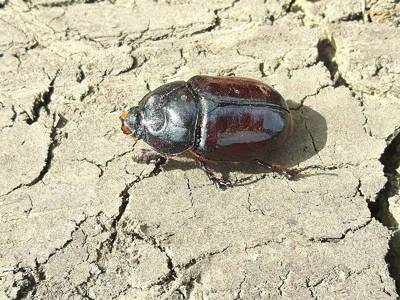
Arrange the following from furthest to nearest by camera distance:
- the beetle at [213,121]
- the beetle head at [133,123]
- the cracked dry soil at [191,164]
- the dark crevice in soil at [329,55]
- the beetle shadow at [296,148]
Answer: the dark crevice in soil at [329,55]
the beetle shadow at [296,148]
the beetle head at [133,123]
the beetle at [213,121]
the cracked dry soil at [191,164]

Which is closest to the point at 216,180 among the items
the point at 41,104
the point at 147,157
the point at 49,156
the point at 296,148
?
the point at 147,157

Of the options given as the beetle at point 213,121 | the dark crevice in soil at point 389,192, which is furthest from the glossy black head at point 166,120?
the dark crevice in soil at point 389,192

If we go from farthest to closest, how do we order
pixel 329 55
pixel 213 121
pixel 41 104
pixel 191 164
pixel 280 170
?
pixel 329 55
pixel 41 104
pixel 191 164
pixel 280 170
pixel 213 121

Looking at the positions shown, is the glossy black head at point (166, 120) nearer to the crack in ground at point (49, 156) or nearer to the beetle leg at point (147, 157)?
the beetle leg at point (147, 157)

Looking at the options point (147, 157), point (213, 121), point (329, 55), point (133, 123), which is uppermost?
point (329, 55)

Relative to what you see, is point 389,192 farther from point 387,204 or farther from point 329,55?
point 329,55

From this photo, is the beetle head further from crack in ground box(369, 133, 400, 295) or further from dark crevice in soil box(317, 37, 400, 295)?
crack in ground box(369, 133, 400, 295)
